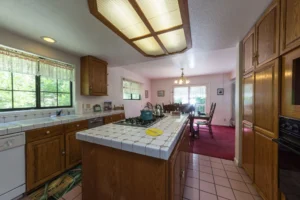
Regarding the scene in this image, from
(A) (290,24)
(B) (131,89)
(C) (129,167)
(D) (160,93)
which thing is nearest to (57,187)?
(C) (129,167)

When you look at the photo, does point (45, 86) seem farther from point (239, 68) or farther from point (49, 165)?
point (239, 68)

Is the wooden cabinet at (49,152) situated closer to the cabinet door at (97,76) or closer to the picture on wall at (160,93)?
the cabinet door at (97,76)

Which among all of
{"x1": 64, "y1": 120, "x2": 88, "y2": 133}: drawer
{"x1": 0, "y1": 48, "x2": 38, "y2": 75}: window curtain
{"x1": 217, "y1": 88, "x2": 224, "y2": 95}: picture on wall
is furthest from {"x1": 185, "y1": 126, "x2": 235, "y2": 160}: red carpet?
{"x1": 0, "y1": 48, "x2": 38, "y2": 75}: window curtain

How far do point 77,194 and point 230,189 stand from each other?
200 cm

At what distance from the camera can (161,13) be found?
1.18m

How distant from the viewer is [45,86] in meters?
2.20

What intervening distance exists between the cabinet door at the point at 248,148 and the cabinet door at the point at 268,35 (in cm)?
90

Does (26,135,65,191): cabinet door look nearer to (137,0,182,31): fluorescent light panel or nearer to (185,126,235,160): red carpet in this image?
(137,0,182,31): fluorescent light panel

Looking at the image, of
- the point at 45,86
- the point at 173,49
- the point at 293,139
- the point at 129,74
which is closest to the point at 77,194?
the point at 45,86

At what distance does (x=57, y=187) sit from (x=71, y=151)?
19.2 inches

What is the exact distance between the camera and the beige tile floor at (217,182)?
1458mm

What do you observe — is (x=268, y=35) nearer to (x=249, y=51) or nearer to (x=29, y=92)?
(x=249, y=51)

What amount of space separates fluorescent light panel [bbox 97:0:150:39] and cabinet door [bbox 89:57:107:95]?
4.99 ft

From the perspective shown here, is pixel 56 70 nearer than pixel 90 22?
No
